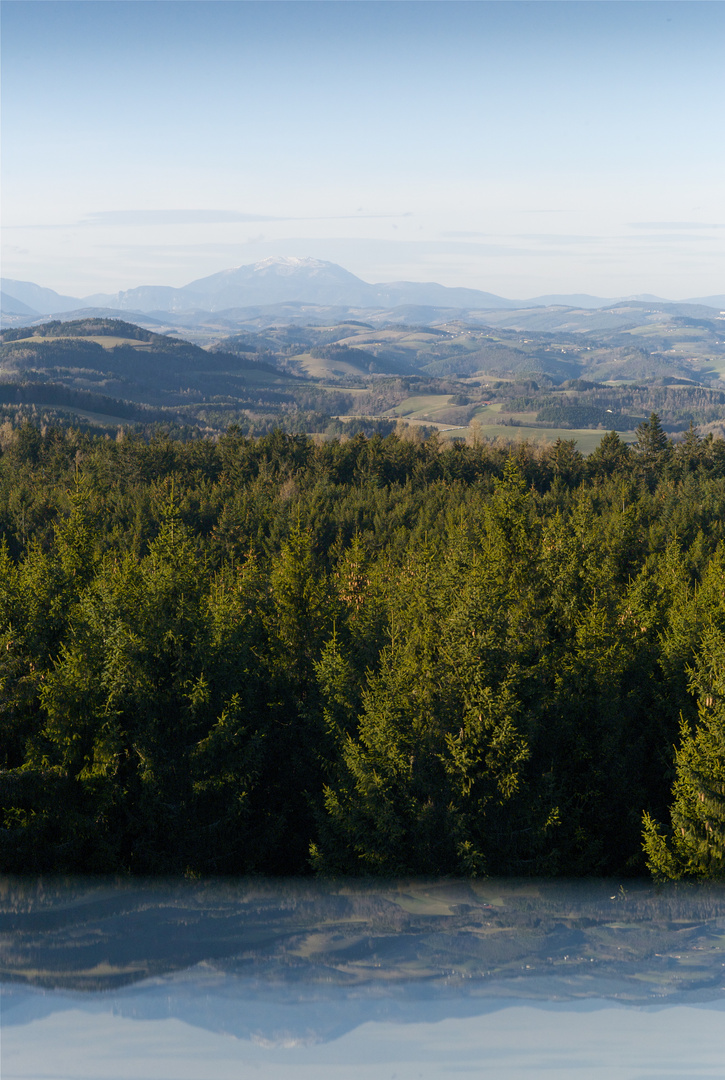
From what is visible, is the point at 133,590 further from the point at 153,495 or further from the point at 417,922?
the point at 153,495

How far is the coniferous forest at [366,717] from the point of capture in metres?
16.8

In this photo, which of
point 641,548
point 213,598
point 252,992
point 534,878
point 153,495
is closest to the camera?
point 252,992

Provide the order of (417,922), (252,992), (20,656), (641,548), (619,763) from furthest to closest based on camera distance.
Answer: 1. (641,548)
2. (619,763)
3. (20,656)
4. (417,922)
5. (252,992)

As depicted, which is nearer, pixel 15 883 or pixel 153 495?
pixel 15 883

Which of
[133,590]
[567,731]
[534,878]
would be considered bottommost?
[534,878]

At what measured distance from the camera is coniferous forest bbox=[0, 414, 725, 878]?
55.2 ft

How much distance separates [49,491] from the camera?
61.3m

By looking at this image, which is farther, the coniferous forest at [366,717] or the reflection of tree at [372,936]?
the coniferous forest at [366,717]

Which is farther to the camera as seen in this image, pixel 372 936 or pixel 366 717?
pixel 366 717

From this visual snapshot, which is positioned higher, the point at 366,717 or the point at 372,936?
the point at 366,717

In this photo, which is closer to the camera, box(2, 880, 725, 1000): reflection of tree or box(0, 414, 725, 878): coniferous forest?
box(2, 880, 725, 1000): reflection of tree

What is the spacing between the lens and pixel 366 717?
60.8ft

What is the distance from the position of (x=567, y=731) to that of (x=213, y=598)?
10.6 m

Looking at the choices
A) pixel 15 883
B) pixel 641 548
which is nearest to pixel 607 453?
pixel 641 548
